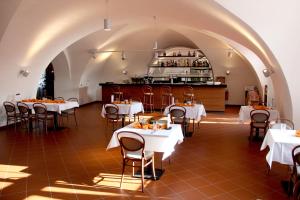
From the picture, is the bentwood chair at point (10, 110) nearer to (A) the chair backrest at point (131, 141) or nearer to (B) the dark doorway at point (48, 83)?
(A) the chair backrest at point (131, 141)

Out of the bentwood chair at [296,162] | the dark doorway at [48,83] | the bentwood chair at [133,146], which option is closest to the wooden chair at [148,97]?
the dark doorway at [48,83]

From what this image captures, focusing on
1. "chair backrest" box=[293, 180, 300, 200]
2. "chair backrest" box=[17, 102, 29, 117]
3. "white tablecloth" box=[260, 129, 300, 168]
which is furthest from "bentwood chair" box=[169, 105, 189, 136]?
"chair backrest" box=[17, 102, 29, 117]

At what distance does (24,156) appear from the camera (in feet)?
20.3

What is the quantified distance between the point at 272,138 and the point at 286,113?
2549 mm

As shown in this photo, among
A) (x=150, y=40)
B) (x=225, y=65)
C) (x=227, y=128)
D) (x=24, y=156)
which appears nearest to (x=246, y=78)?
(x=225, y=65)

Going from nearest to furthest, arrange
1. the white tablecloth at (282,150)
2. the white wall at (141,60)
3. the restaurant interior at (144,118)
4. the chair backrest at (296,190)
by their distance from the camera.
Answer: the chair backrest at (296,190) → the white tablecloth at (282,150) → the restaurant interior at (144,118) → the white wall at (141,60)

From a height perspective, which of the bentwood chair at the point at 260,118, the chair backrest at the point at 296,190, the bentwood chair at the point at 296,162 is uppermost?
the bentwood chair at the point at 260,118

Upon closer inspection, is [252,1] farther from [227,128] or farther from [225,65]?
[225,65]

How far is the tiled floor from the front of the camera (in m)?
4.41

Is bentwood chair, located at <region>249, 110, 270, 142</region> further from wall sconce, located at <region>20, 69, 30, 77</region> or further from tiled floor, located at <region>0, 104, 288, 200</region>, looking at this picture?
wall sconce, located at <region>20, 69, 30, 77</region>

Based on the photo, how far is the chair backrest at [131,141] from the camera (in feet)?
14.5

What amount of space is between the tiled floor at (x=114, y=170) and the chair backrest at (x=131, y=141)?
636 millimetres

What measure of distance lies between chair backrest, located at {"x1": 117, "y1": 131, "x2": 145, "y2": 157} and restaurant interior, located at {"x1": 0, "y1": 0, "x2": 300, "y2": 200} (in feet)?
0.05

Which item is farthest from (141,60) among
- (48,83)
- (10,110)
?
(10,110)
